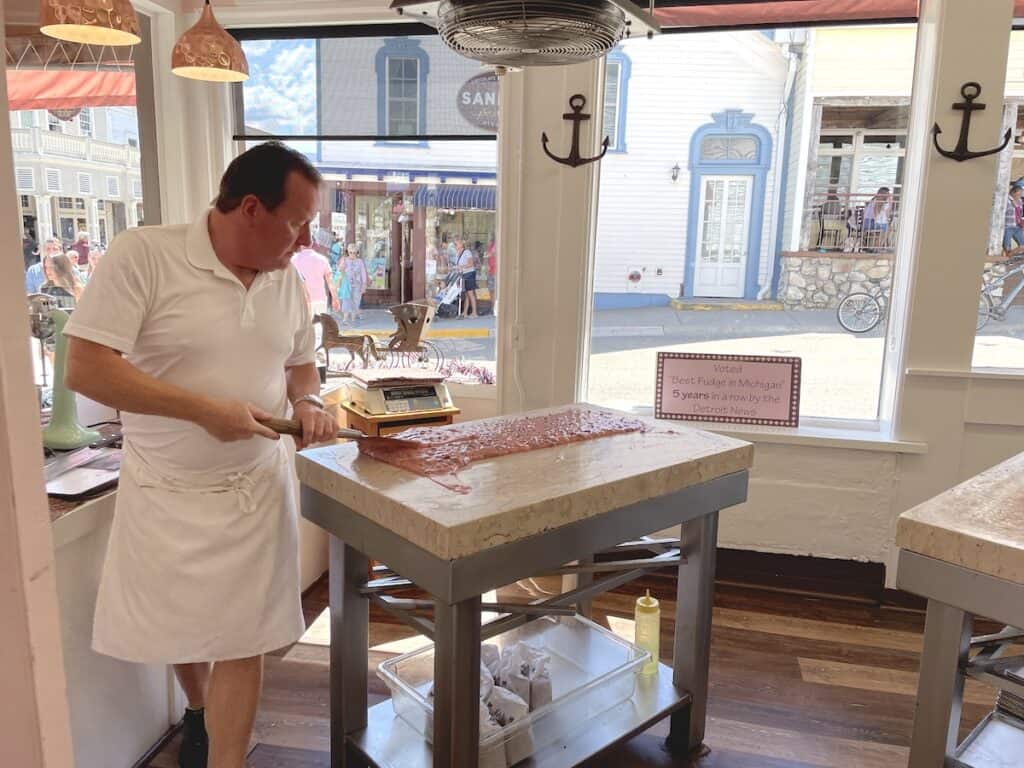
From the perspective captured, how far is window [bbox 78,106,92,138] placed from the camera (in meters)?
2.80

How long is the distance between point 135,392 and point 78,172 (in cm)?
168

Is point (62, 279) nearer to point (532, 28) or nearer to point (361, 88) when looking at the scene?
point (361, 88)

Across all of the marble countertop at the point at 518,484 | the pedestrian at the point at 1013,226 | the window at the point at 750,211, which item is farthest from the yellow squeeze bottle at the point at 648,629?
the pedestrian at the point at 1013,226

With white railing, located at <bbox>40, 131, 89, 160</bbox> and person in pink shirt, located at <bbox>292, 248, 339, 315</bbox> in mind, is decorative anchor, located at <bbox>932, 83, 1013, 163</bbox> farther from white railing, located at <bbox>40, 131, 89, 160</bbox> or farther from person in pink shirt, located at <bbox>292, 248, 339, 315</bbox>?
white railing, located at <bbox>40, 131, 89, 160</bbox>

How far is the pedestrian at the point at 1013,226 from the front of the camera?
3.02 m

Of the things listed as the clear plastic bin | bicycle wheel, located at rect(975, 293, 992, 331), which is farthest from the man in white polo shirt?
bicycle wheel, located at rect(975, 293, 992, 331)

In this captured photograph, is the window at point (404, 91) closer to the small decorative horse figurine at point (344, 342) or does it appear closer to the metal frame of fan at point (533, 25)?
the small decorative horse figurine at point (344, 342)

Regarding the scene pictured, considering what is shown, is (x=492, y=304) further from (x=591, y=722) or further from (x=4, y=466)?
(x=4, y=466)

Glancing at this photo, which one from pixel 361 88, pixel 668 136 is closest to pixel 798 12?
pixel 668 136

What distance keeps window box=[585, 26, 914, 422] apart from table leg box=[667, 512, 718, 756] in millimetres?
1315

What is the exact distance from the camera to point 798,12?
2938 mm

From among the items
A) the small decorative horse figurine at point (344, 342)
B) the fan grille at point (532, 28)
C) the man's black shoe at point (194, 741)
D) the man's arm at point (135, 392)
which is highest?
the fan grille at point (532, 28)

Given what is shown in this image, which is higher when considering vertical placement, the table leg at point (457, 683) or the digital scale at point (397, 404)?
the digital scale at point (397, 404)

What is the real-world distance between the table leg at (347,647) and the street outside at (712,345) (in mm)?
1667
